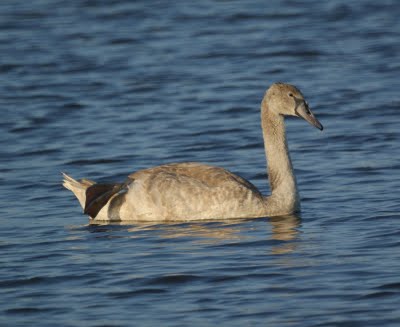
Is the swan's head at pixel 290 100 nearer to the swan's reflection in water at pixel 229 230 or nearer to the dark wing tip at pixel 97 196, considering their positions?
the swan's reflection in water at pixel 229 230

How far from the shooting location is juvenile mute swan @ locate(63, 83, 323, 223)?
12680 mm

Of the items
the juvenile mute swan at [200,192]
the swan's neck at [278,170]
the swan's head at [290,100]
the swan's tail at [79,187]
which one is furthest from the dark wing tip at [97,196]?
the swan's head at [290,100]

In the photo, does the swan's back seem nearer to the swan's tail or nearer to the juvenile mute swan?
the juvenile mute swan

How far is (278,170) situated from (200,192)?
0.97 metres

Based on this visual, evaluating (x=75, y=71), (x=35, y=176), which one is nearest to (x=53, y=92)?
(x=75, y=71)

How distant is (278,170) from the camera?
13.2 metres

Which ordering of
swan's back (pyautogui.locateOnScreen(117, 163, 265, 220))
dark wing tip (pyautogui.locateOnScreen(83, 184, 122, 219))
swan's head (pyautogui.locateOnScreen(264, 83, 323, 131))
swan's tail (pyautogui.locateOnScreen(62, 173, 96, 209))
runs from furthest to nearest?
swan's tail (pyautogui.locateOnScreen(62, 173, 96, 209)) → swan's head (pyautogui.locateOnScreen(264, 83, 323, 131)) → dark wing tip (pyautogui.locateOnScreen(83, 184, 122, 219)) → swan's back (pyautogui.locateOnScreen(117, 163, 265, 220))

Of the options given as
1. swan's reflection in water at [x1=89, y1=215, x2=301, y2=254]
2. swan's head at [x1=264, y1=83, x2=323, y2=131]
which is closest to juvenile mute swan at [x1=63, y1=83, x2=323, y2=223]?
swan's head at [x1=264, y1=83, x2=323, y2=131]

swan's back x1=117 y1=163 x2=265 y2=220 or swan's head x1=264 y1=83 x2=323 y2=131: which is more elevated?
swan's head x1=264 y1=83 x2=323 y2=131

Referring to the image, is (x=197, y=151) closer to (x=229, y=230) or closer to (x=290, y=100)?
(x=290, y=100)

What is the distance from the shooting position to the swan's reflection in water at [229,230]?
11773 mm

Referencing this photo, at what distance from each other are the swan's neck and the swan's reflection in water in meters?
0.13

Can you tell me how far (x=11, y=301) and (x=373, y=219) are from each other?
3.96 m

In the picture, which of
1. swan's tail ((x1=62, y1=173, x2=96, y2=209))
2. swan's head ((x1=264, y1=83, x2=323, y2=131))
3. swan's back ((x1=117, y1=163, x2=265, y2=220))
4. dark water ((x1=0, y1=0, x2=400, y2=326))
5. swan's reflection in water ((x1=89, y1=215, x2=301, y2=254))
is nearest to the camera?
dark water ((x1=0, y1=0, x2=400, y2=326))
